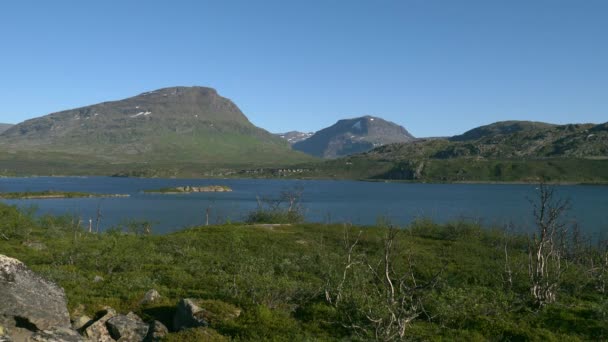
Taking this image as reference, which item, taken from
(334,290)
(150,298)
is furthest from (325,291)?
(150,298)

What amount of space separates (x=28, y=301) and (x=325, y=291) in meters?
14.6

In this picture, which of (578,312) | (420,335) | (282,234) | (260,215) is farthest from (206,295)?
(260,215)

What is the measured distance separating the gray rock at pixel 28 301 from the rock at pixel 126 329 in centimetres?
195

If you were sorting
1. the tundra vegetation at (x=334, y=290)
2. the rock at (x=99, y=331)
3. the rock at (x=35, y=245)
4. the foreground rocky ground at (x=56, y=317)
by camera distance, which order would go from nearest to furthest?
1. the foreground rocky ground at (x=56, y=317)
2. the rock at (x=99, y=331)
3. the tundra vegetation at (x=334, y=290)
4. the rock at (x=35, y=245)

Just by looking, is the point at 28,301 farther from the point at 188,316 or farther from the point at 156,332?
the point at 188,316

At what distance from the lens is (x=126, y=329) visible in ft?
75.3

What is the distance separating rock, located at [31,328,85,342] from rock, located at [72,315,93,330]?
2395mm

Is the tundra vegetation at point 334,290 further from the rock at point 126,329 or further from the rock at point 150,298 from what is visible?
the rock at point 126,329

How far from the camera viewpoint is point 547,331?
81.9 feet

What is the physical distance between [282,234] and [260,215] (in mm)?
35515

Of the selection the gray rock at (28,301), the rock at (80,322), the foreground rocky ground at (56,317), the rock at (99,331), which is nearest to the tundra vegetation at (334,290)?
the foreground rocky ground at (56,317)

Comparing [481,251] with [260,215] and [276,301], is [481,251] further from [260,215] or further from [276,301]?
[260,215]

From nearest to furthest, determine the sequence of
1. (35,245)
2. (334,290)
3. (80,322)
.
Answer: (80,322)
(334,290)
(35,245)

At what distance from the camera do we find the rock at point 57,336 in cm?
1989
